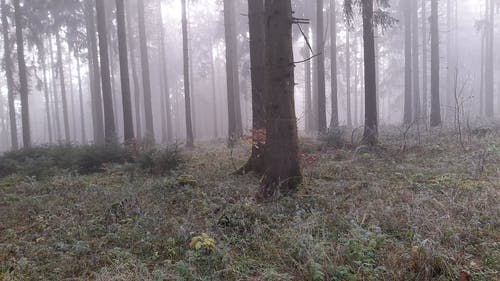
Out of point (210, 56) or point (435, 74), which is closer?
point (435, 74)

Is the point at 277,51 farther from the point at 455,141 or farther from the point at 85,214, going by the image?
the point at 455,141

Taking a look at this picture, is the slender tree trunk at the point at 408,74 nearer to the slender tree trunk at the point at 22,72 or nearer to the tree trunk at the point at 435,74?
the tree trunk at the point at 435,74

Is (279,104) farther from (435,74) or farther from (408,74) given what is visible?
(408,74)

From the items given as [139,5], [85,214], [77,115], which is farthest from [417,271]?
[77,115]

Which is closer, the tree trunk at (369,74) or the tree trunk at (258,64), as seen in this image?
the tree trunk at (258,64)

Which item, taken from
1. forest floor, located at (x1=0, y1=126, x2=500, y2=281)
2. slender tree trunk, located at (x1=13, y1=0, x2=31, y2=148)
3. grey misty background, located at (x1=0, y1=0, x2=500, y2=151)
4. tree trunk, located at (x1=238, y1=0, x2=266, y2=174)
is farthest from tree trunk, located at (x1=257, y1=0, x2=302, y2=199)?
slender tree trunk, located at (x1=13, y1=0, x2=31, y2=148)

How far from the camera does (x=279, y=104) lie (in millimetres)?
6645

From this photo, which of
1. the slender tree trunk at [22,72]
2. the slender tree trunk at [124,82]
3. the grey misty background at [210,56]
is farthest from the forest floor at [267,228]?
the slender tree trunk at [22,72]

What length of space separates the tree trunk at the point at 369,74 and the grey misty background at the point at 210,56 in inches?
34.1

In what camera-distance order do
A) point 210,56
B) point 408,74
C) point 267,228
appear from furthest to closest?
point 210,56
point 408,74
point 267,228

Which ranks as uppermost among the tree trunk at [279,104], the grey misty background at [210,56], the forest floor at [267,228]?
the grey misty background at [210,56]

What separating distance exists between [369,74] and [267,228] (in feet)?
31.5

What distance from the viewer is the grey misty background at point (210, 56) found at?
23781 millimetres

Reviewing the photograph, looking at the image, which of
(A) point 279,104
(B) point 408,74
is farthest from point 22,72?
(B) point 408,74
